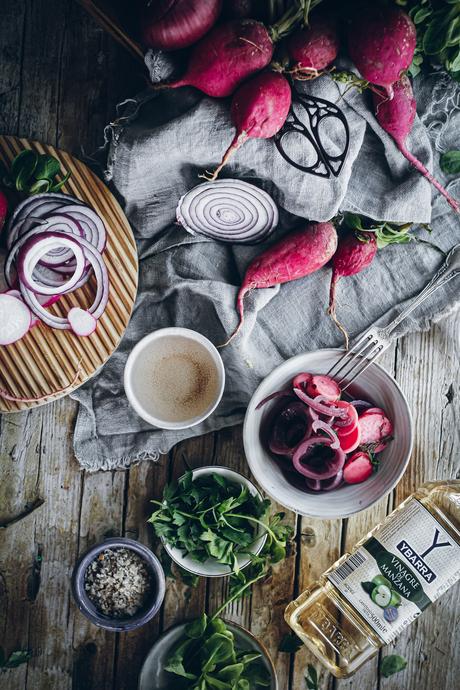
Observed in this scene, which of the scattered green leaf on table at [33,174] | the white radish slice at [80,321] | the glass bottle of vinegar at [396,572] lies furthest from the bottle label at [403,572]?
the scattered green leaf on table at [33,174]

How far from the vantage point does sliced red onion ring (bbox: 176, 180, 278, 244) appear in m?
1.36

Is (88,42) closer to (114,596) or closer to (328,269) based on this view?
(328,269)

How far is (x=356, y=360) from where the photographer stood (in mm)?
1384

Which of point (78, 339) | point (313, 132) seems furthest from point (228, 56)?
point (78, 339)

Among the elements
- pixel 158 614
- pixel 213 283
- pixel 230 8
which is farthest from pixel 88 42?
pixel 158 614

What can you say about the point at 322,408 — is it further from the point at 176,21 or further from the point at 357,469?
the point at 176,21

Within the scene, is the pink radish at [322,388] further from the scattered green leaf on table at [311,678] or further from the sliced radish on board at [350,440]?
the scattered green leaf on table at [311,678]

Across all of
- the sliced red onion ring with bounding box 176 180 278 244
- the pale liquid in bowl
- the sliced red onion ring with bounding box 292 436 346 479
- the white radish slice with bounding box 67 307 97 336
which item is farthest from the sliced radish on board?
the white radish slice with bounding box 67 307 97 336

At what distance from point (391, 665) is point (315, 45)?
1374mm

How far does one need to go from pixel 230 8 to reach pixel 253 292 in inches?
22.4

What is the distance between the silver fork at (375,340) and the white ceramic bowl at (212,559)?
0.30 meters

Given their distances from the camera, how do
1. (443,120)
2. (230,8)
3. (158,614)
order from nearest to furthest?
(230,8) < (443,120) < (158,614)

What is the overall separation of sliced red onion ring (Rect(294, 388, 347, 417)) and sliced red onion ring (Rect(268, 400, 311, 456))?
3cm

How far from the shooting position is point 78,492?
1526 mm
